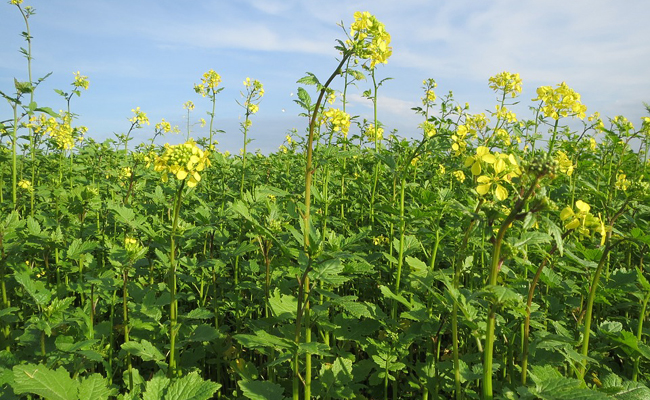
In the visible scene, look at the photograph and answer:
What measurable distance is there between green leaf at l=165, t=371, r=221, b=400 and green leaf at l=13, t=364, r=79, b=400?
392mm

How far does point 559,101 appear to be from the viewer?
12.4 feet

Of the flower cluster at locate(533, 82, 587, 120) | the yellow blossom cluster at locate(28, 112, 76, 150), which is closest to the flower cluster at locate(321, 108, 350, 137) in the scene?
the flower cluster at locate(533, 82, 587, 120)

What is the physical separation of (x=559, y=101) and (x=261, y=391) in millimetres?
3708

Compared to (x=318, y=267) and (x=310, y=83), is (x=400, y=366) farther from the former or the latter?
(x=310, y=83)

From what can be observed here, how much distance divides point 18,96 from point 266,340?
3.67 m

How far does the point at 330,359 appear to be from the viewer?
293 centimetres

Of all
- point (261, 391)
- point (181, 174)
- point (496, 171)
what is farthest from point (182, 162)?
point (496, 171)

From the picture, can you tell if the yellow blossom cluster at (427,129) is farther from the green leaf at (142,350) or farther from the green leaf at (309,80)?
the green leaf at (142,350)

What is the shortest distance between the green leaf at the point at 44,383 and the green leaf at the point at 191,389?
39 cm

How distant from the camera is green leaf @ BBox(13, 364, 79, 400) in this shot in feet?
5.16

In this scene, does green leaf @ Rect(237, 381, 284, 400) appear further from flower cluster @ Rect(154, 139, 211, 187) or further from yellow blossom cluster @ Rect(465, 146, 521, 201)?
yellow blossom cluster @ Rect(465, 146, 521, 201)

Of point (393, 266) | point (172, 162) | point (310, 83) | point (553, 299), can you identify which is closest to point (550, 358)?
point (553, 299)

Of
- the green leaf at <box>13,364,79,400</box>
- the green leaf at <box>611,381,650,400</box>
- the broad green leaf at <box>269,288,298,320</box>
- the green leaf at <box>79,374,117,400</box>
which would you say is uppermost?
the broad green leaf at <box>269,288,298,320</box>

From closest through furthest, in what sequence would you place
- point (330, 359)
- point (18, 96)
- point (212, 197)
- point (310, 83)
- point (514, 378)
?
point (310, 83) → point (514, 378) → point (330, 359) → point (18, 96) → point (212, 197)
